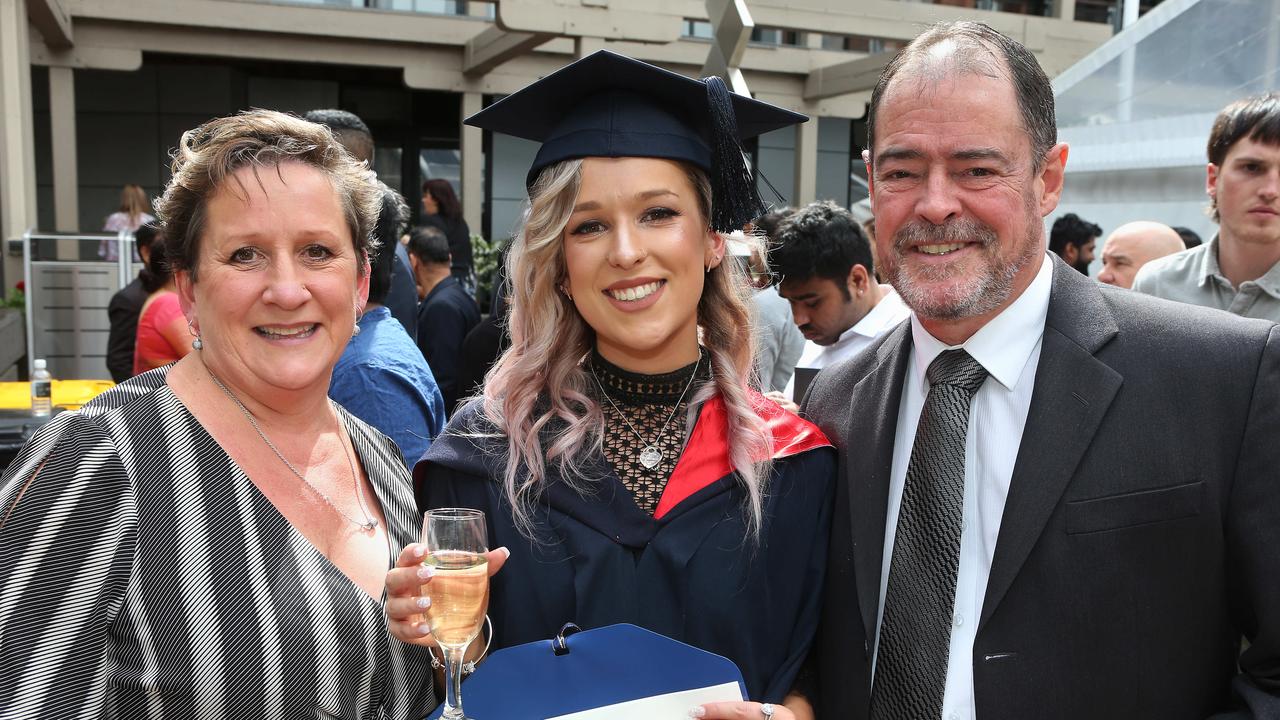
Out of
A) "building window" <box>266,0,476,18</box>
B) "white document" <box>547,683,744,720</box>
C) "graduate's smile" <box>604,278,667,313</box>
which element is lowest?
"white document" <box>547,683,744,720</box>

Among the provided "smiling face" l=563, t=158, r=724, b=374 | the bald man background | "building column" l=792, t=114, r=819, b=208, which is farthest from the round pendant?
"building column" l=792, t=114, r=819, b=208

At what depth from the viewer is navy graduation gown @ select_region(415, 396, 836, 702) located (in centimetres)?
207

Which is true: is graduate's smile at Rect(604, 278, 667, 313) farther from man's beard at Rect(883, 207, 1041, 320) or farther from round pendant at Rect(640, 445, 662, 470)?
man's beard at Rect(883, 207, 1041, 320)

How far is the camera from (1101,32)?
15.3 metres

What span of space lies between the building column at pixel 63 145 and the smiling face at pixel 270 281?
11.7 m

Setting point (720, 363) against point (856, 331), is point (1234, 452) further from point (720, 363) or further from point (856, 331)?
point (856, 331)

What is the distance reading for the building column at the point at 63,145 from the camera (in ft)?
39.6

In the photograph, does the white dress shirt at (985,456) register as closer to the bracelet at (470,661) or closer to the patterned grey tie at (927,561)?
the patterned grey tie at (927,561)

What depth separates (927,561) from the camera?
1944mm

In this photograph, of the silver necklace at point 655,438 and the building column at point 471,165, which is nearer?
the silver necklace at point 655,438

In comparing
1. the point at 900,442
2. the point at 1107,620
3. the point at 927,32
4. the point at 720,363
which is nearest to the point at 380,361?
Answer: the point at 720,363

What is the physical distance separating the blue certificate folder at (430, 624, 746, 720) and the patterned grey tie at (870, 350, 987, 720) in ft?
1.08

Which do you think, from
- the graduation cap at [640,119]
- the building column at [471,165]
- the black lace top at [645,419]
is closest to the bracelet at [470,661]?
the black lace top at [645,419]

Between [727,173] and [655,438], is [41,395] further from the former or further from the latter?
[727,173]
